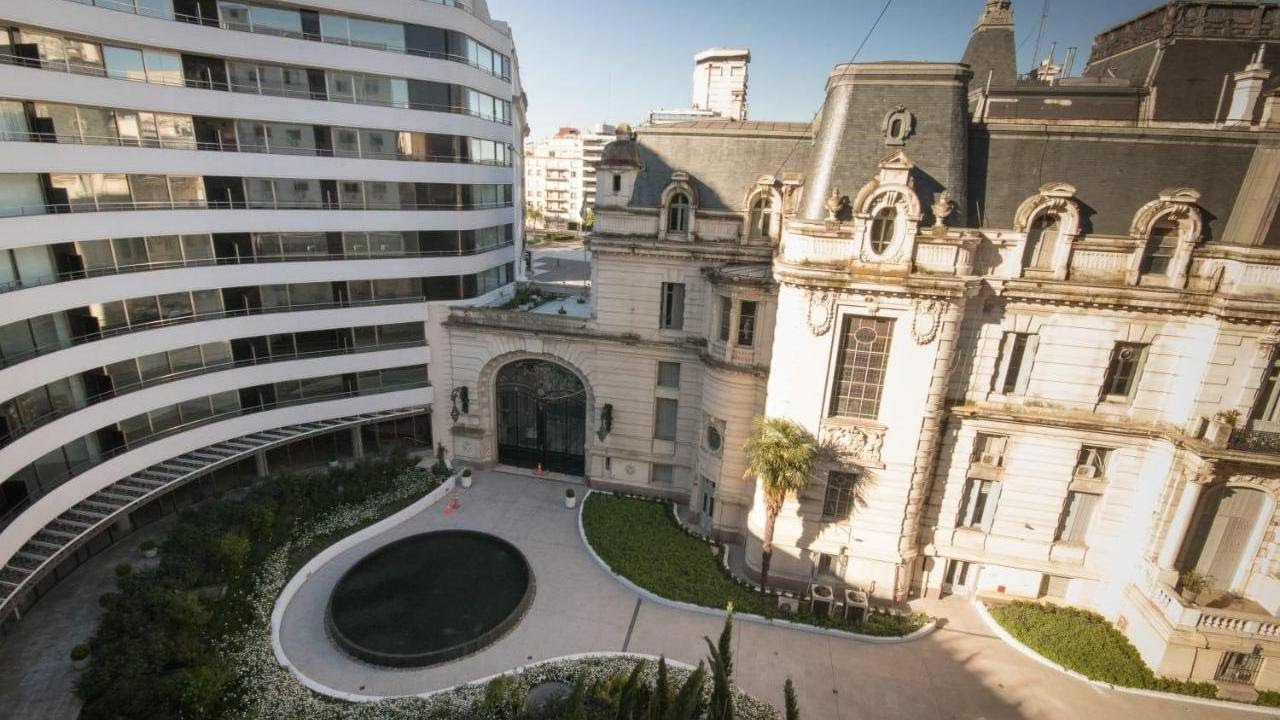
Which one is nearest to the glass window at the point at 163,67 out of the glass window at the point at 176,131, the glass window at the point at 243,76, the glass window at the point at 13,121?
the glass window at the point at 176,131

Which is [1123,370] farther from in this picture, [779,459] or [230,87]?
[230,87]

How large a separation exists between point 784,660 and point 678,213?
23.0 m

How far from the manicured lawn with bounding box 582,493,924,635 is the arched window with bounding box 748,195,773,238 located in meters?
17.4

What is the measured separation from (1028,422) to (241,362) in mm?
41697

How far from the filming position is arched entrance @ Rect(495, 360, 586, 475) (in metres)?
38.9

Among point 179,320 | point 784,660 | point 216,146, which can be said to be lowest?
point 784,660

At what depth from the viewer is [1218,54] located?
30578mm

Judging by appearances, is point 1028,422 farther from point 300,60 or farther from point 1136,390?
point 300,60

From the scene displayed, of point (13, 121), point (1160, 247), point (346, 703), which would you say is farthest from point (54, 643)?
point (1160, 247)

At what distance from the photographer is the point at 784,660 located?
2578cm

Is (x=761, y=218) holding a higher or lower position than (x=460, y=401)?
higher

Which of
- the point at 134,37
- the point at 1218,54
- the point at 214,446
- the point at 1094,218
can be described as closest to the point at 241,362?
the point at 214,446

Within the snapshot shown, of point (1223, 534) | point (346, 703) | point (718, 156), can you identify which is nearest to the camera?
point (346, 703)

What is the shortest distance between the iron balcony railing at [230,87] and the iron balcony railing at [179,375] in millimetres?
14544
